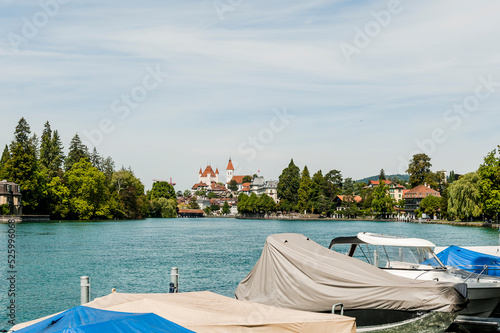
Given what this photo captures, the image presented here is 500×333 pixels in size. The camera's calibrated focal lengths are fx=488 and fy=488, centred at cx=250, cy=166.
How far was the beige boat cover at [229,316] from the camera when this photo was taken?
25.4 ft

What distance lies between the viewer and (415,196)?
507 feet

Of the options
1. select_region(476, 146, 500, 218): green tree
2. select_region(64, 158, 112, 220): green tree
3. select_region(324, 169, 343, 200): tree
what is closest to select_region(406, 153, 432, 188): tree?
select_region(324, 169, 343, 200): tree

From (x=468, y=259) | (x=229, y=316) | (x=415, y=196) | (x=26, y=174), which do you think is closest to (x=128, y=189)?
(x=26, y=174)

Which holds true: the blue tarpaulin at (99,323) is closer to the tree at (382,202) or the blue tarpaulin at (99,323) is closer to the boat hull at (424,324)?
the boat hull at (424,324)

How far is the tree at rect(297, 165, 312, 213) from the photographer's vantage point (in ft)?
545

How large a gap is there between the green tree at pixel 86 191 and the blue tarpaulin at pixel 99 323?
97418mm

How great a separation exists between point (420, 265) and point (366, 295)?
3.66 metres

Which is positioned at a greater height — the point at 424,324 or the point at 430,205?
the point at 430,205

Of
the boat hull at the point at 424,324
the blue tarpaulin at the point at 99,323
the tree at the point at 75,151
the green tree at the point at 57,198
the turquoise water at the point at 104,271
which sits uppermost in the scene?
the tree at the point at 75,151

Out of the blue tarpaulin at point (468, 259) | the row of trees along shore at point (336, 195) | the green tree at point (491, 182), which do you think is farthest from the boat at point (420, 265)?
the row of trees along shore at point (336, 195)

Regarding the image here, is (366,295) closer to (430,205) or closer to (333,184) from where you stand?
(430,205)

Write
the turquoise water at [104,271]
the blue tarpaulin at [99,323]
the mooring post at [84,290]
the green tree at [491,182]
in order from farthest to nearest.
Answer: the green tree at [491,182] → the turquoise water at [104,271] → the mooring post at [84,290] → the blue tarpaulin at [99,323]

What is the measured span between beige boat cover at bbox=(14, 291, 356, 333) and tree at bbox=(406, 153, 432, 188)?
160 meters

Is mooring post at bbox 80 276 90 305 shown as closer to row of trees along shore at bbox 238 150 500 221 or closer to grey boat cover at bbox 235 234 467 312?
grey boat cover at bbox 235 234 467 312
